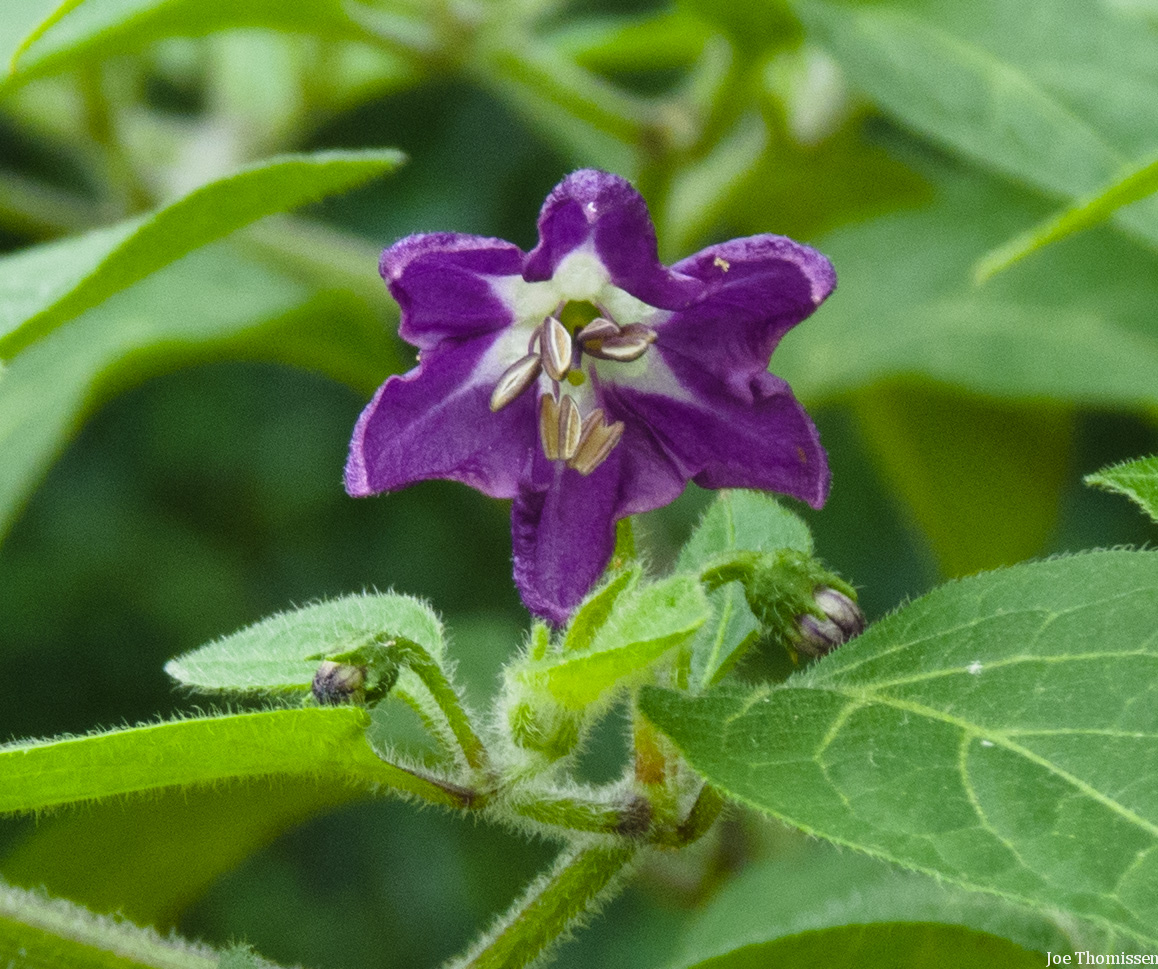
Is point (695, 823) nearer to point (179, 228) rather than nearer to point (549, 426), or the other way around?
point (549, 426)

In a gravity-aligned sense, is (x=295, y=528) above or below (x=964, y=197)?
below

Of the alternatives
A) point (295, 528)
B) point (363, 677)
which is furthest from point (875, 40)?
point (295, 528)

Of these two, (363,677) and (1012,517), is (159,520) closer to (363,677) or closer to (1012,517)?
(1012,517)

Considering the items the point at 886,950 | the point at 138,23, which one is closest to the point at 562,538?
the point at 886,950

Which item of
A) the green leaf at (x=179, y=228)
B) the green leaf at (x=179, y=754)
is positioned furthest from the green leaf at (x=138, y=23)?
the green leaf at (x=179, y=754)

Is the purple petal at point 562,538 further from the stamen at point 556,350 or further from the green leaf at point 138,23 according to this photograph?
the green leaf at point 138,23

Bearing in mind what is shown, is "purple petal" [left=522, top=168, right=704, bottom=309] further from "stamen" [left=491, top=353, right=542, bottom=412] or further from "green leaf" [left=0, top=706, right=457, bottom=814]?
"green leaf" [left=0, top=706, right=457, bottom=814]
